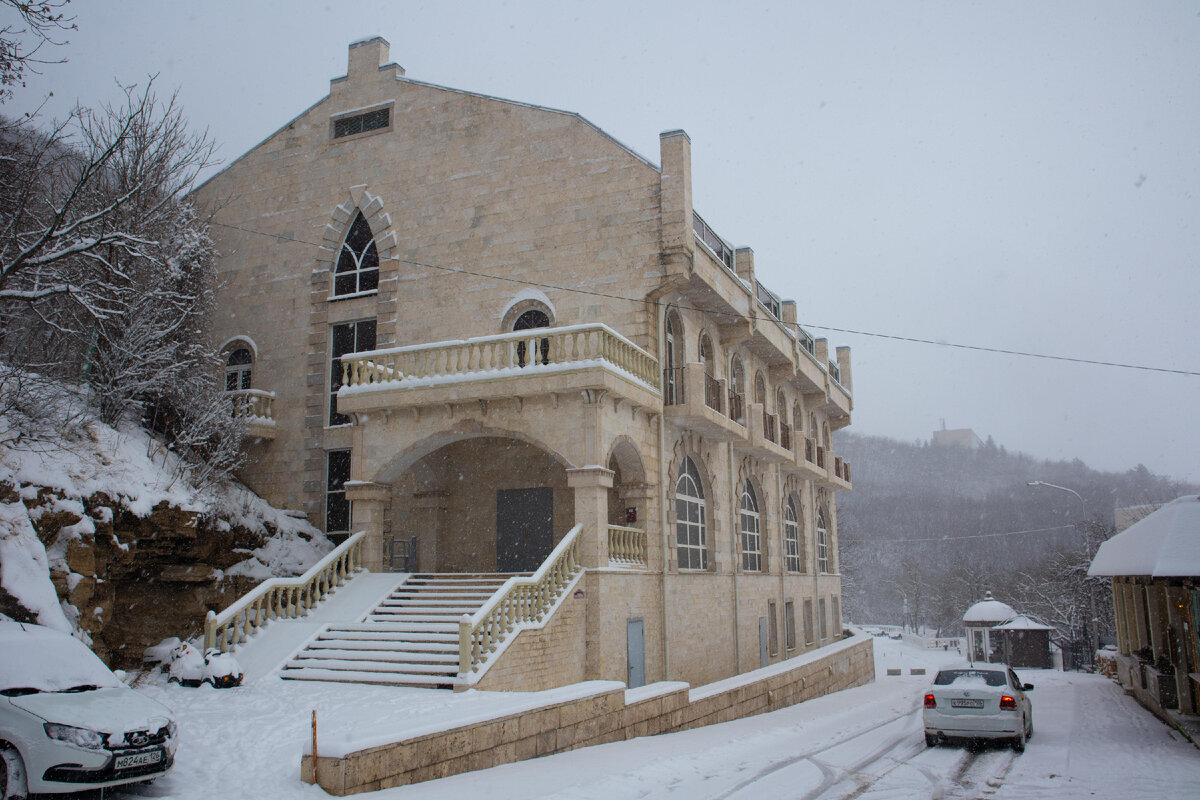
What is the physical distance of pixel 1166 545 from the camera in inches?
512

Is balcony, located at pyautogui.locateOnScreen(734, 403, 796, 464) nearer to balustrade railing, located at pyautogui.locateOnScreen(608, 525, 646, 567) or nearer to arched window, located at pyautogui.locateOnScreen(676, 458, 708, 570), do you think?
arched window, located at pyautogui.locateOnScreen(676, 458, 708, 570)

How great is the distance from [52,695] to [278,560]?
12.3m

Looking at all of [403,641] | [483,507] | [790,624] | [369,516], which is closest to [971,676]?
[403,641]

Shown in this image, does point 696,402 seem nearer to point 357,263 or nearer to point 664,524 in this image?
point 664,524

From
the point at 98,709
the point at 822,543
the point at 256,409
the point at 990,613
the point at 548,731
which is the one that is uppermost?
the point at 256,409

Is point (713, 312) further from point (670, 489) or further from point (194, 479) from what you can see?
point (194, 479)

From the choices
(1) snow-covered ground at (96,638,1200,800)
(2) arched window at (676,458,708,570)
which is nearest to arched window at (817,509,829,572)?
(2) arched window at (676,458,708,570)

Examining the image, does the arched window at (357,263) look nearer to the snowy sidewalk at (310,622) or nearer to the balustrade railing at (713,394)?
the snowy sidewalk at (310,622)

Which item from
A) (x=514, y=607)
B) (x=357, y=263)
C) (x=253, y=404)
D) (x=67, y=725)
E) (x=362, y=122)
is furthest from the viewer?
(x=362, y=122)

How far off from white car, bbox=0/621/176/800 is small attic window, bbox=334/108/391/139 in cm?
1805

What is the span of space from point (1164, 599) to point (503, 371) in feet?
43.3

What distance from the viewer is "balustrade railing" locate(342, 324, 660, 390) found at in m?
17.6

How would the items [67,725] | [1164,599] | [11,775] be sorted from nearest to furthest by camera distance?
[11,775]
[67,725]
[1164,599]

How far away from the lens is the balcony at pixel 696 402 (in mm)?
20141
